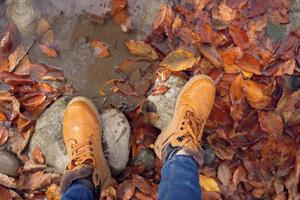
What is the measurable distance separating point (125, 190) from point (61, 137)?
0.48 metres

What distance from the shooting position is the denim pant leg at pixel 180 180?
1.97 m

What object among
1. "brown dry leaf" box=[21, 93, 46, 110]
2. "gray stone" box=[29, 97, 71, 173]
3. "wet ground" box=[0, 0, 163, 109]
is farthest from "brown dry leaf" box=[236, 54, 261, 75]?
"brown dry leaf" box=[21, 93, 46, 110]

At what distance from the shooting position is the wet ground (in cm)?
265

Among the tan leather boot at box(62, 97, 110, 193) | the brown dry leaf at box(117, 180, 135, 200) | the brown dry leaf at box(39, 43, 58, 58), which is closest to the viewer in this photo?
the tan leather boot at box(62, 97, 110, 193)

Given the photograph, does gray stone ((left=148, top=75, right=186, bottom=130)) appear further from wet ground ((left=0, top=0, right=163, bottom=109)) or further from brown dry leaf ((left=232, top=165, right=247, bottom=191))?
brown dry leaf ((left=232, top=165, right=247, bottom=191))

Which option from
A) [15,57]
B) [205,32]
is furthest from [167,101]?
[15,57]

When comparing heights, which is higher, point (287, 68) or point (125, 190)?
point (287, 68)

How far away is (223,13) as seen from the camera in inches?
101

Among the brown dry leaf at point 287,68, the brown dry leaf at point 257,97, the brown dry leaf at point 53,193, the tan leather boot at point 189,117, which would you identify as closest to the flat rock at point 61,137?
the brown dry leaf at point 53,193

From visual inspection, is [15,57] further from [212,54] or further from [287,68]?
[287,68]

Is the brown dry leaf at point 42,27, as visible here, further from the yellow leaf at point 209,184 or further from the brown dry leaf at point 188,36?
the yellow leaf at point 209,184

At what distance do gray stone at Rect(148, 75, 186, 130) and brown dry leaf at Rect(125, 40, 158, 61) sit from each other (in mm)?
169

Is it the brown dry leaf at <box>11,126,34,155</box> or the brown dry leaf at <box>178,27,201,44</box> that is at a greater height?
the brown dry leaf at <box>178,27,201,44</box>

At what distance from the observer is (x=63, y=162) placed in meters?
2.54
